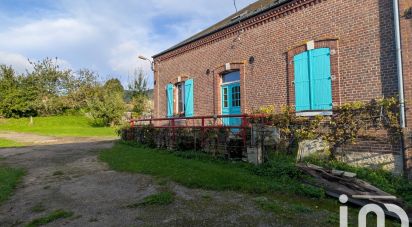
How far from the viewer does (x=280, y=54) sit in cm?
989

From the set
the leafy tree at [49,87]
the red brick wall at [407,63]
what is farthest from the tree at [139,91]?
the red brick wall at [407,63]

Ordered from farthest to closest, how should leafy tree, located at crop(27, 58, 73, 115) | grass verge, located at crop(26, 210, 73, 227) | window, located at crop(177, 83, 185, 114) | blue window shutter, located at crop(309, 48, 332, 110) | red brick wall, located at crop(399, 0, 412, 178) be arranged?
leafy tree, located at crop(27, 58, 73, 115) < window, located at crop(177, 83, 185, 114) < blue window shutter, located at crop(309, 48, 332, 110) < red brick wall, located at crop(399, 0, 412, 178) < grass verge, located at crop(26, 210, 73, 227)

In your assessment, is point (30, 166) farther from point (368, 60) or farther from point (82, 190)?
point (368, 60)

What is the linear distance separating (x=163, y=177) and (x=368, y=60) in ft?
18.4

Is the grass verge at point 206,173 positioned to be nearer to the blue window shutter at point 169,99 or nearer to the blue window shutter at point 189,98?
the blue window shutter at point 189,98

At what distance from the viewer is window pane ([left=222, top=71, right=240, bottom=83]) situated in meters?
11.8

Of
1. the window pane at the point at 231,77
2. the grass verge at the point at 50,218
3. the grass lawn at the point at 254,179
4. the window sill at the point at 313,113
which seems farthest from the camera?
the window pane at the point at 231,77

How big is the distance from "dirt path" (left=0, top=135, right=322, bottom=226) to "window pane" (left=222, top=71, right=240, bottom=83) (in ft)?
19.2

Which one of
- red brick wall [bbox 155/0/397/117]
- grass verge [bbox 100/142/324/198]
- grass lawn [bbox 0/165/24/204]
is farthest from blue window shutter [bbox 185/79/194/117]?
grass lawn [bbox 0/165/24/204]

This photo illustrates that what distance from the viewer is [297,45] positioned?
9305mm

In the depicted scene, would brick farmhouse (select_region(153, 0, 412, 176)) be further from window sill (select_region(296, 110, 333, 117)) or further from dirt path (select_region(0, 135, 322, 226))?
dirt path (select_region(0, 135, 322, 226))

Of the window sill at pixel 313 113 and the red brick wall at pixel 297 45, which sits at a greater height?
the red brick wall at pixel 297 45

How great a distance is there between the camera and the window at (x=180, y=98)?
47.7ft

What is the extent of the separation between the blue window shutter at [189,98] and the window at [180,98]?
45 cm
